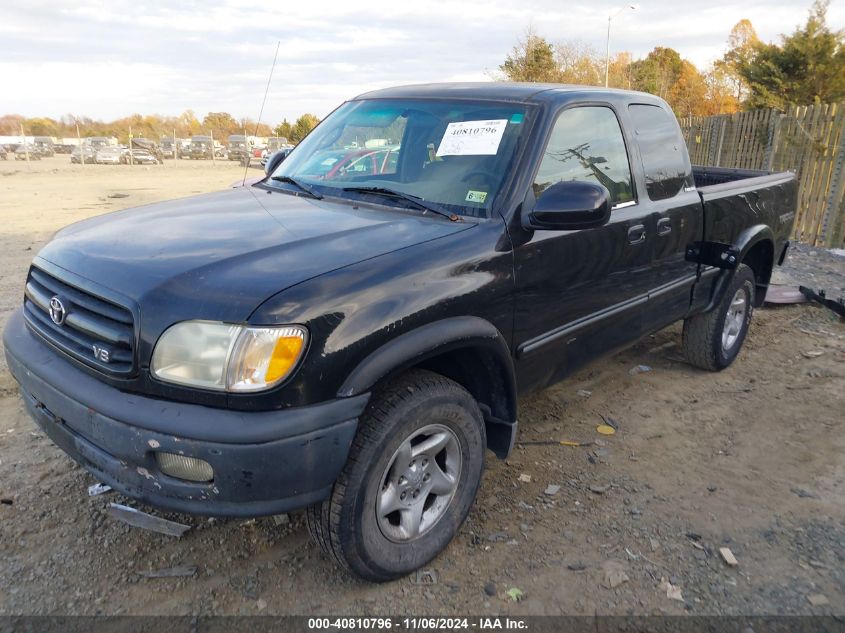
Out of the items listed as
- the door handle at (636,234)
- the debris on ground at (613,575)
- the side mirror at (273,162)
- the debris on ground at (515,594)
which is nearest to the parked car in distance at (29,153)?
the side mirror at (273,162)

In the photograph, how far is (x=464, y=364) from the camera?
2.73 m

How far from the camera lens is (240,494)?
2.02 metres

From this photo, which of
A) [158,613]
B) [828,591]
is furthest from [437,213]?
[828,591]

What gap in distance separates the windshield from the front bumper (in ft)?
3.90

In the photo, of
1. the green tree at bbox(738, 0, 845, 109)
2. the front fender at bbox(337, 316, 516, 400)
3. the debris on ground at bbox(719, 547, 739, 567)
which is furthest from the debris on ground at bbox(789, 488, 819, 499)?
the green tree at bbox(738, 0, 845, 109)

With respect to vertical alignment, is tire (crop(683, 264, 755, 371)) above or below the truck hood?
below

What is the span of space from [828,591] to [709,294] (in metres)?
2.35

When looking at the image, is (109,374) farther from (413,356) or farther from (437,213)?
(437,213)

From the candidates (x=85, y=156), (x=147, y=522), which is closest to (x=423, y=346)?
(x=147, y=522)

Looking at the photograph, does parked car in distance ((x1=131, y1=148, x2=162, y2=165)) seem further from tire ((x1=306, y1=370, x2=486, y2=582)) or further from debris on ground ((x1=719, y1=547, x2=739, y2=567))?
debris on ground ((x1=719, y1=547, x2=739, y2=567))

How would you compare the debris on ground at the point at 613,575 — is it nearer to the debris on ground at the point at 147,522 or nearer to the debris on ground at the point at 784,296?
the debris on ground at the point at 147,522

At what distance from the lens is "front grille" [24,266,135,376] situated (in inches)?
83.4

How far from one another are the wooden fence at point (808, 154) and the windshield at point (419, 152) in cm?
785

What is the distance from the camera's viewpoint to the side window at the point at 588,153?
301 cm
